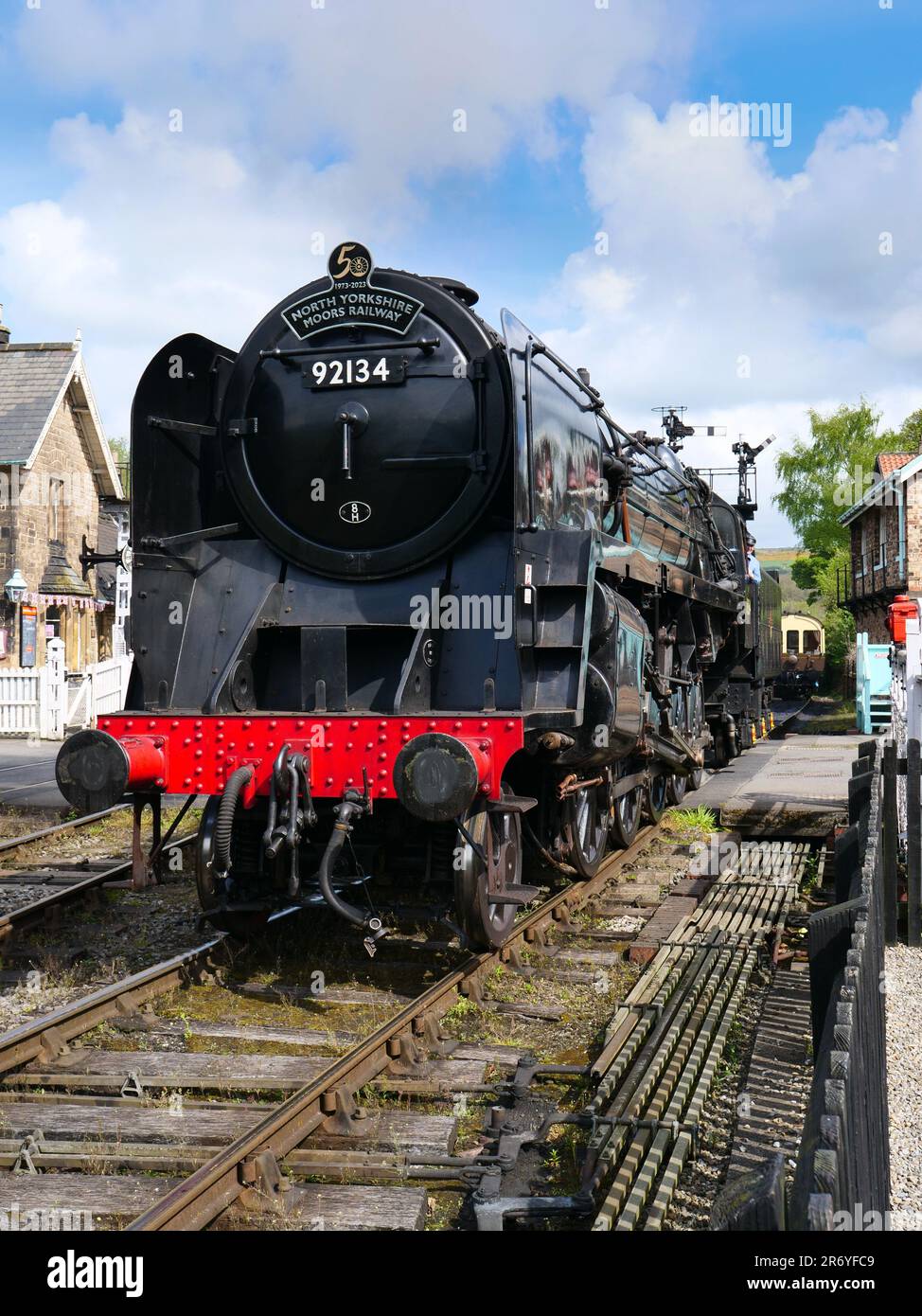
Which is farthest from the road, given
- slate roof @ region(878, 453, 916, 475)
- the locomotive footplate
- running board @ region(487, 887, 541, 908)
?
slate roof @ region(878, 453, 916, 475)

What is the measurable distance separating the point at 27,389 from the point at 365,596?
19246 millimetres

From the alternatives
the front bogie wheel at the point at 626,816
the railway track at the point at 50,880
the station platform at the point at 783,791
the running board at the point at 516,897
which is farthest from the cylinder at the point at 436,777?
the station platform at the point at 783,791

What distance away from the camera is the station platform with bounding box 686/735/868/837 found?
9266 millimetres

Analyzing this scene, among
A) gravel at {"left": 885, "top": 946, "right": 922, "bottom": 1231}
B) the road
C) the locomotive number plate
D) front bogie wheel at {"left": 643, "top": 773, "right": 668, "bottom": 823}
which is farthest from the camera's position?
the road

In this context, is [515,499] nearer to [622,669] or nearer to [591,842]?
[622,669]

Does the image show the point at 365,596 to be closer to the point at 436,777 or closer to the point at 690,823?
the point at 436,777

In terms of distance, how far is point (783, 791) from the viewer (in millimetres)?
10578

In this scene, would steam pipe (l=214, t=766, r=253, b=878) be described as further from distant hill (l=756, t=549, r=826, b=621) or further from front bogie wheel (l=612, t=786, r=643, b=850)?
distant hill (l=756, t=549, r=826, b=621)

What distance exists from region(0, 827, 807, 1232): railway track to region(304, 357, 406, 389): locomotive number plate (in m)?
2.86

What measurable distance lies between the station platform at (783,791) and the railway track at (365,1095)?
3523mm

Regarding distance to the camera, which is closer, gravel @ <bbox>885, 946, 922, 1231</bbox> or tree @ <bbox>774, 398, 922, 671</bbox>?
gravel @ <bbox>885, 946, 922, 1231</bbox>

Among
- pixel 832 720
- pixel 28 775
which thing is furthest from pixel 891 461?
pixel 28 775

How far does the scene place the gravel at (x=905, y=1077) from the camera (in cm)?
342
